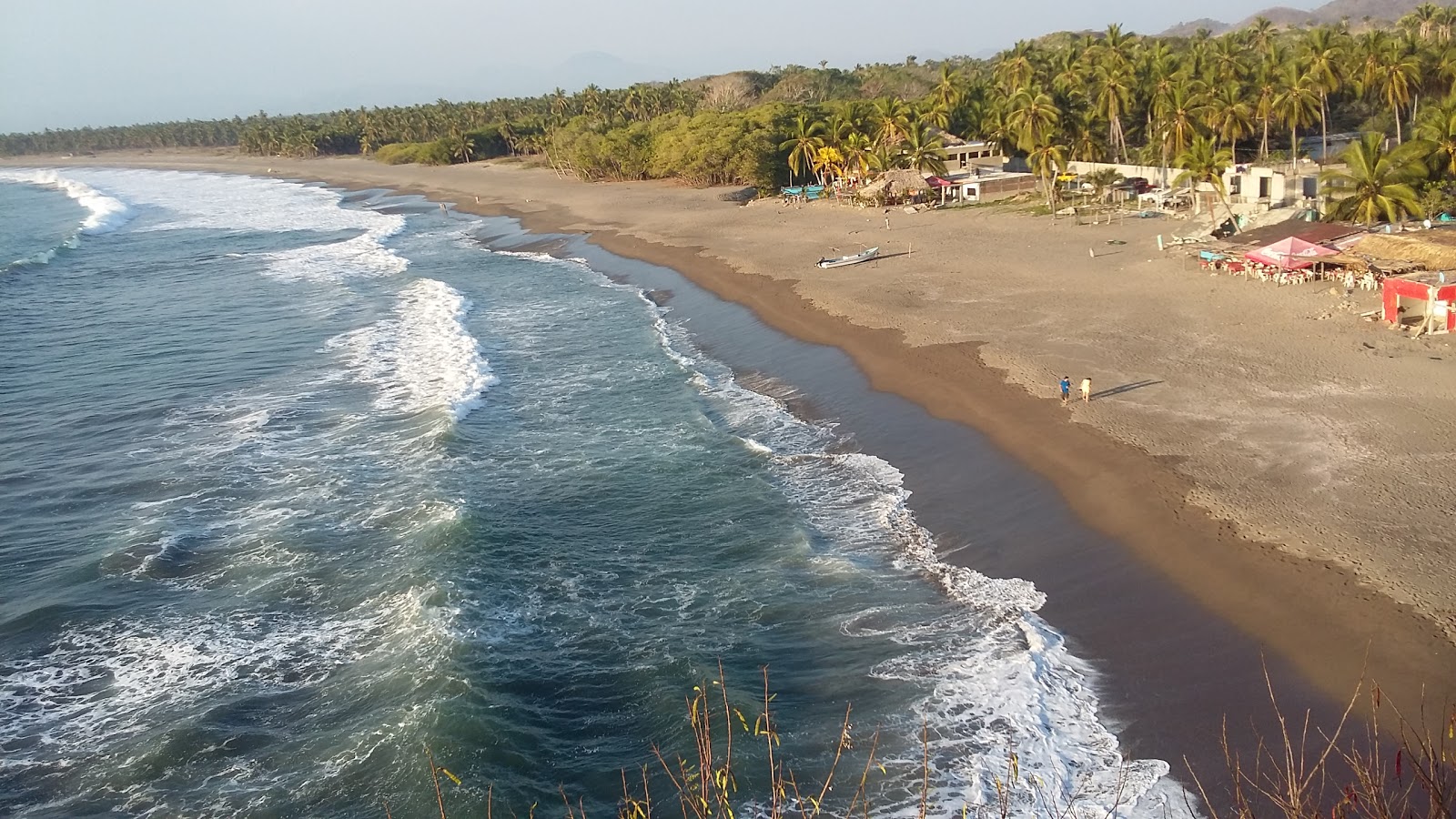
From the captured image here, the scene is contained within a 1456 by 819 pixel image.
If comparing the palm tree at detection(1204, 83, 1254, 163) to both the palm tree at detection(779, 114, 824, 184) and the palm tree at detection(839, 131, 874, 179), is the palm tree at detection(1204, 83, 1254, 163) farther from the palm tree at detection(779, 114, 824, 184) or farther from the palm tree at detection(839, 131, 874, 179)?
the palm tree at detection(779, 114, 824, 184)

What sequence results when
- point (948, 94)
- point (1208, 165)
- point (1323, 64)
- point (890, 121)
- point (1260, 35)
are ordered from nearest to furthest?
point (1208, 165)
point (1323, 64)
point (890, 121)
point (948, 94)
point (1260, 35)

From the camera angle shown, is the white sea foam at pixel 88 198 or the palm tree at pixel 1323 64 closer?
the palm tree at pixel 1323 64

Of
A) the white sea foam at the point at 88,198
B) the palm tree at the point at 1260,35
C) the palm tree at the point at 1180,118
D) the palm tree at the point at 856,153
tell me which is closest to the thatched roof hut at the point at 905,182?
the palm tree at the point at 856,153

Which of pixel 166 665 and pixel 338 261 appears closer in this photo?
pixel 166 665

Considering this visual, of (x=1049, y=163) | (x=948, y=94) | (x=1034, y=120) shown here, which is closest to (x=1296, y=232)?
(x=1049, y=163)

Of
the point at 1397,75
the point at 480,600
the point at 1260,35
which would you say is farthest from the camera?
the point at 1260,35

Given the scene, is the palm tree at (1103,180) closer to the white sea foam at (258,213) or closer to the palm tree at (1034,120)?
the palm tree at (1034,120)

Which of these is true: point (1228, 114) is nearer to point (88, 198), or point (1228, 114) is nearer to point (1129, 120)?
point (1129, 120)

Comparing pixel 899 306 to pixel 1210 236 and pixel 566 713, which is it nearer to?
pixel 1210 236
